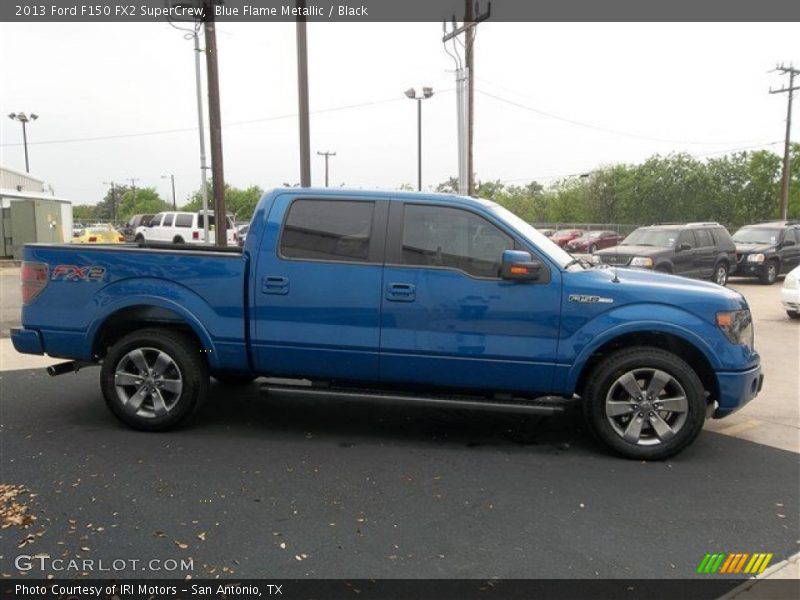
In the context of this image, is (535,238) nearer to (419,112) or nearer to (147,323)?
→ (147,323)

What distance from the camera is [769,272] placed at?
59.2 ft

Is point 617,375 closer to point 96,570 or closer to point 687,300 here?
point 687,300

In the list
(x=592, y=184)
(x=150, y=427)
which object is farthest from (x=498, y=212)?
(x=592, y=184)

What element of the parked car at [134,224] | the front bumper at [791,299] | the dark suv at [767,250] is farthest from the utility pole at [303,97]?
the parked car at [134,224]

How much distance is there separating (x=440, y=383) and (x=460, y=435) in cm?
65

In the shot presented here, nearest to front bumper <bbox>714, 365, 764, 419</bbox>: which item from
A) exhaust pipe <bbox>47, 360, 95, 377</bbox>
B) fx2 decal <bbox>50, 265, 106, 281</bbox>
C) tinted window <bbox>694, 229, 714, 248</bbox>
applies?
fx2 decal <bbox>50, 265, 106, 281</bbox>

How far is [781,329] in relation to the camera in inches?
412

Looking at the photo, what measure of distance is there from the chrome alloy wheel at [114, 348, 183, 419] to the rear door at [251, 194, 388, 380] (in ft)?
2.35

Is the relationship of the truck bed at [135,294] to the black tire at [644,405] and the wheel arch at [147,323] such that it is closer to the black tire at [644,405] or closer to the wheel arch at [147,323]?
the wheel arch at [147,323]

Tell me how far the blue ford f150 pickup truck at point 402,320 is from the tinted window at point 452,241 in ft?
0.03

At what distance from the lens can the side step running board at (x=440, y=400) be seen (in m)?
4.51

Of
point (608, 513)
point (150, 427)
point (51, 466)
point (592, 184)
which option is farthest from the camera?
point (592, 184)

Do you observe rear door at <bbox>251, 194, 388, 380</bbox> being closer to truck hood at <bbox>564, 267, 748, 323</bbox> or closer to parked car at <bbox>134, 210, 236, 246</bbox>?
truck hood at <bbox>564, 267, 748, 323</bbox>

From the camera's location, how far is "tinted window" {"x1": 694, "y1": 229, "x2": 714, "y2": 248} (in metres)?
15.5
